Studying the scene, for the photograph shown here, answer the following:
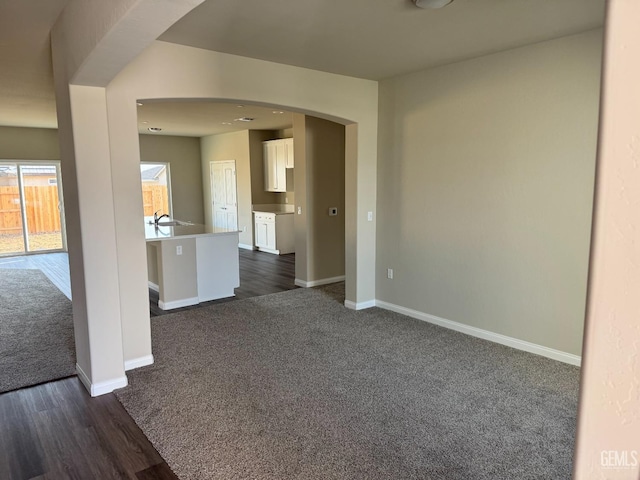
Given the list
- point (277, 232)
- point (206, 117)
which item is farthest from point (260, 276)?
point (206, 117)

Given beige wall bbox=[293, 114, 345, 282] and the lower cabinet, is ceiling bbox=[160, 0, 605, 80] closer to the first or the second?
beige wall bbox=[293, 114, 345, 282]

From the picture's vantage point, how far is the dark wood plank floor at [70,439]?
2281 millimetres

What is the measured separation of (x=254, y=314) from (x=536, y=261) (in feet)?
9.69

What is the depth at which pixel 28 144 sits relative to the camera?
28.1 ft

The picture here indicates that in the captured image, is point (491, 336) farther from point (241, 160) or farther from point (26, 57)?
point (241, 160)

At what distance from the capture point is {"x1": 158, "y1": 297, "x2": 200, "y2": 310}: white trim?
509 cm

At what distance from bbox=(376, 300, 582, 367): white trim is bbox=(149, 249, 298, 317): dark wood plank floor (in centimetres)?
182

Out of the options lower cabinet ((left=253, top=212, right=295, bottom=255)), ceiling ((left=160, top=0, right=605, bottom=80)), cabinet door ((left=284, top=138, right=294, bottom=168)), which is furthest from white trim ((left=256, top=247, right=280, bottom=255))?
ceiling ((left=160, top=0, right=605, bottom=80))

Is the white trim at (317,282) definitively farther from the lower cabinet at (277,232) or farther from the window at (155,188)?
the window at (155,188)

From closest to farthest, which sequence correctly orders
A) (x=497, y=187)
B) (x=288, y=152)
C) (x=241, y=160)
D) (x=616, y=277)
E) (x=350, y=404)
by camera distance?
(x=616, y=277), (x=350, y=404), (x=497, y=187), (x=288, y=152), (x=241, y=160)

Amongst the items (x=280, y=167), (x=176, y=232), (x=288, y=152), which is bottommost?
(x=176, y=232)

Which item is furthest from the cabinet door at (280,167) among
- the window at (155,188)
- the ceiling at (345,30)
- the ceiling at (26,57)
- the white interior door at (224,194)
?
the ceiling at (345,30)

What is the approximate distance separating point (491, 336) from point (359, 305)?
1.53 m

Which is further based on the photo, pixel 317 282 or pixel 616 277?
pixel 317 282
